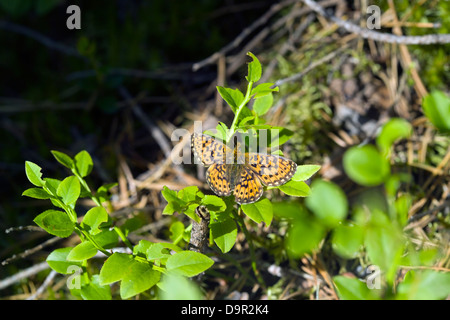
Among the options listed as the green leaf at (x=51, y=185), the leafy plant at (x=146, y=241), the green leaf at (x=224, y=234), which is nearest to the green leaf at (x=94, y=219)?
the leafy plant at (x=146, y=241)

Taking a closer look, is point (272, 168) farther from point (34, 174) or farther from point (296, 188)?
point (34, 174)

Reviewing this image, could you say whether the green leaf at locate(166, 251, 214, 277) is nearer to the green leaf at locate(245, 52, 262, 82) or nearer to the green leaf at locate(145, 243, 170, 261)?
the green leaf at locate(145, 243, 170, 261)

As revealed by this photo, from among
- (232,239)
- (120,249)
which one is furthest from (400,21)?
(120,249)

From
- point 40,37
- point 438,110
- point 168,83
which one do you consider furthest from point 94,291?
point 40,37

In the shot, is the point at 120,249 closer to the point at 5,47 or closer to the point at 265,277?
the point at 265,277

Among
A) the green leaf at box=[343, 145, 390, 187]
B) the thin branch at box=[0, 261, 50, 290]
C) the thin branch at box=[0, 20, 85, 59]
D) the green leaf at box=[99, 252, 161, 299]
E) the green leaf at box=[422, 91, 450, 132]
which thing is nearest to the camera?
the green leaf at box=[343, 145, 390, 187]

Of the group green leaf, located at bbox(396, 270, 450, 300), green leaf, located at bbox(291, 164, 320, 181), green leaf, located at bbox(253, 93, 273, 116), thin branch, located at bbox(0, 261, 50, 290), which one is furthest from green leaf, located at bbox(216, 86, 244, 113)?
thin branch, located at bbox(0, 261, 50, 290)
